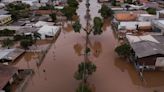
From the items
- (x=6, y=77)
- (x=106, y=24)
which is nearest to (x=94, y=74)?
(x=6, y=77)

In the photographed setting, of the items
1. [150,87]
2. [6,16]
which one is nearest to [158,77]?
[150,87]

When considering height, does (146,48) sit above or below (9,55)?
above

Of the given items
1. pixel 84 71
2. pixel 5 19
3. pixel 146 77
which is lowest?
pixel 146 77

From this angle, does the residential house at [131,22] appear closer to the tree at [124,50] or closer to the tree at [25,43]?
the tree at [124,50]

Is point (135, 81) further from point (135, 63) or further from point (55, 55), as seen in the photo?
point (55, 55)

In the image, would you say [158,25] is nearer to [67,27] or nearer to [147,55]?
[147,55]

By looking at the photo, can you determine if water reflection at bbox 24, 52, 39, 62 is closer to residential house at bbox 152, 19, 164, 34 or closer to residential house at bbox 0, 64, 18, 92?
residential house at bbox 0, 64, 18, 92
